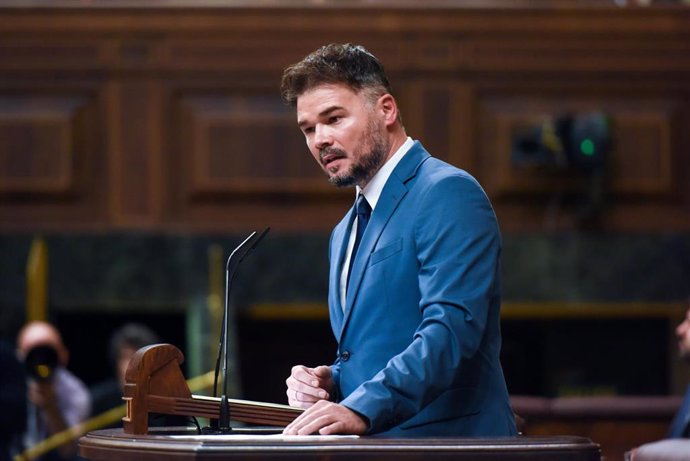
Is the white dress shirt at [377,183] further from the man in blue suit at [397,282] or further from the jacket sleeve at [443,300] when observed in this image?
the jacket sleeve at [443,300]

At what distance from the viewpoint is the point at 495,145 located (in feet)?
25.0

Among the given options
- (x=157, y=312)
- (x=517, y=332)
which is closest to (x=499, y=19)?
(x=517, y=332)

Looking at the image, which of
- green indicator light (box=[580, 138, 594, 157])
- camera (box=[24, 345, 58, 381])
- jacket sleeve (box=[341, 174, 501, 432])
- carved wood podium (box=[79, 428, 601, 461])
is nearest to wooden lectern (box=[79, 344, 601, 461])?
carved wood podium (box=[79, 428, 601, 461])

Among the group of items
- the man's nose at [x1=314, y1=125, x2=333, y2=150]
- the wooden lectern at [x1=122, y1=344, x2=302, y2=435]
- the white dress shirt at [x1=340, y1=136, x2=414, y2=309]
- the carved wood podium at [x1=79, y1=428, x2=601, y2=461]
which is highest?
the man's nose at [x1=314, y1=125, x2=333, y2=150]

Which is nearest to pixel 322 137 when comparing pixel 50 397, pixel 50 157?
pixel 50 397

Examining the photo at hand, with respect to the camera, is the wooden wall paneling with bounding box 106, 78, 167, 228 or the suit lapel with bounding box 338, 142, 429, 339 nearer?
the suit lapel with bounding box 338, 142, 429, 339

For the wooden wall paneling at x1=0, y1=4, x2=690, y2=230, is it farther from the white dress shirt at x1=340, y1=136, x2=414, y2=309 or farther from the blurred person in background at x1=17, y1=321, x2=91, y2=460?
the white dress shirt at x1=340, y1=136, x2=414, y2=309

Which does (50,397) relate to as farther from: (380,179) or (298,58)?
(380,179)

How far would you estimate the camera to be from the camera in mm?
6059

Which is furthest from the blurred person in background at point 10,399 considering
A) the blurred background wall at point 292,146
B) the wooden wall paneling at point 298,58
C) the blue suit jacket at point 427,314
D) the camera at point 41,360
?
the blue suit jacket at point 427,314

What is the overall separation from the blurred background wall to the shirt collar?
488cm

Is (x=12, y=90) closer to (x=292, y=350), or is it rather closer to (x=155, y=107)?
(x=155, y=107)

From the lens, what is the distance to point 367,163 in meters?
2.52

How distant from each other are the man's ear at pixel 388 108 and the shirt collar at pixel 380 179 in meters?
0.06
